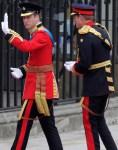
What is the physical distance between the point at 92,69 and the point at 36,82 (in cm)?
60

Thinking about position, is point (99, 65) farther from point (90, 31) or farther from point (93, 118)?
point (93, 118)

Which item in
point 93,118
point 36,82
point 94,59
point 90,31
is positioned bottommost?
point 93,118

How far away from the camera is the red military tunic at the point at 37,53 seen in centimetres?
649

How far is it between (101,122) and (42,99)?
0.70 metres

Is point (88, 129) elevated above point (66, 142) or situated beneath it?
elevated above

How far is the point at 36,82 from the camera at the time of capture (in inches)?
265

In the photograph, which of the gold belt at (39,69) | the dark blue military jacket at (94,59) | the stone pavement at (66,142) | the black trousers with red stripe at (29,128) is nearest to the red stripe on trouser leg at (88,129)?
the dark blue military jacket at (94,59)

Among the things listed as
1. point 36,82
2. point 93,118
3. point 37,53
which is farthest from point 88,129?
point 37,53

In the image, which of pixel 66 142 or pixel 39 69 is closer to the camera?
pixel 39 69

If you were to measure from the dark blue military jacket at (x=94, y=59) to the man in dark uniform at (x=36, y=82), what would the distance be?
33cm

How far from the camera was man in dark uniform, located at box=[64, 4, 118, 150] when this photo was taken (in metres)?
6.63

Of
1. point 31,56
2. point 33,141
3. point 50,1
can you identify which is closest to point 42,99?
point 31,56

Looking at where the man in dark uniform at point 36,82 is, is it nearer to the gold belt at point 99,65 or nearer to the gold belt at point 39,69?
the gold belt at point 39,69

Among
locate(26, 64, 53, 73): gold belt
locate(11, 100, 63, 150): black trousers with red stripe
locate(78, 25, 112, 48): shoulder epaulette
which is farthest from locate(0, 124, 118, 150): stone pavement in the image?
locate(78, 25, 112, 48): shoulder epaulette
